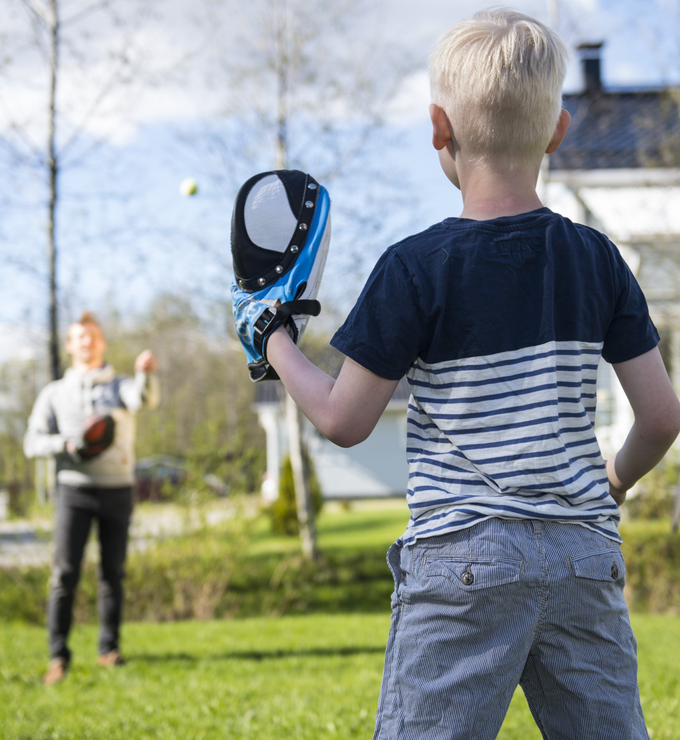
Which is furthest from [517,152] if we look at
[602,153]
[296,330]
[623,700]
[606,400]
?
[602,153]

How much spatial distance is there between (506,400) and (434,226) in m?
0.32

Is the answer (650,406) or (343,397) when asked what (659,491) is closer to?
(650,406)

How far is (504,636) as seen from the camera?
1.27m

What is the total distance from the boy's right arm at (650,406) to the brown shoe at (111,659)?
14.3ft

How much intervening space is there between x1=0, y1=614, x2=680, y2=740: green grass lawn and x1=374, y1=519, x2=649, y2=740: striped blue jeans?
85.2 inches

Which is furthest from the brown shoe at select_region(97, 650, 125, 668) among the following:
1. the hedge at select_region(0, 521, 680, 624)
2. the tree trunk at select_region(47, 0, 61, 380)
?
the tree trunk at select_region(47, 0, 61, 380)

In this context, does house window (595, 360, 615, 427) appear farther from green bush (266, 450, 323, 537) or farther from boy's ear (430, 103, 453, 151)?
boy's ear (430, 103, 453, 151)

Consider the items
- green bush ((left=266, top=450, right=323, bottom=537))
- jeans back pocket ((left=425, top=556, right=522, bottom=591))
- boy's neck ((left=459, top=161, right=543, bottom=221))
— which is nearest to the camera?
jeans back pocket ((left=425, top=556, right=522, bottom=591))

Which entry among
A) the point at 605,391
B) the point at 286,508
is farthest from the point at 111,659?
the point at 286,508

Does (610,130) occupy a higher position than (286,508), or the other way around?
(610,130)

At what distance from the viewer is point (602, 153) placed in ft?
45.9

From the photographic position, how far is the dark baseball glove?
4.71 metres

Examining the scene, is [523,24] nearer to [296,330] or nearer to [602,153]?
[296,330]

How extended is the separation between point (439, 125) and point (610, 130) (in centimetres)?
1502
